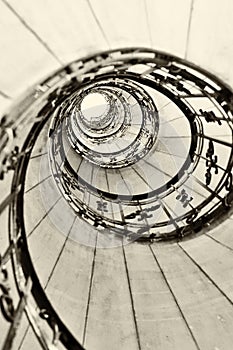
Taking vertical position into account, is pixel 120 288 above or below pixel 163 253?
below

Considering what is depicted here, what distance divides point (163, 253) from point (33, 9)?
3097 millimetres

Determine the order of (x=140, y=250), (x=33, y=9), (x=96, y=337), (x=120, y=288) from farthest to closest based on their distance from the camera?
1. (x=140, y=250)
2. (x=120, y=288)
3. (x=96, y=337)
4. (x=33, y=9)

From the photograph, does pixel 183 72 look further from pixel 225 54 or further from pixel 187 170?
pixel 187 170

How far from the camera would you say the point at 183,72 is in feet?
11.2

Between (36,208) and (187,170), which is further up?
(187,170)

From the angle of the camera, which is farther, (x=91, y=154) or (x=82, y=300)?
(x=91, y=154)

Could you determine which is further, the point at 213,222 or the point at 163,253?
the point at 163,253

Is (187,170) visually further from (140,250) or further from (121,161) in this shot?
(121,161)

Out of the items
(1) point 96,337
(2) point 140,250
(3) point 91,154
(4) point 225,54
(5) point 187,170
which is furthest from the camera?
(3) point 91,154

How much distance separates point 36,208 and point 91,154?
149 inches

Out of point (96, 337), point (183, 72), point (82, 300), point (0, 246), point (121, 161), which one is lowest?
point (96, 337)

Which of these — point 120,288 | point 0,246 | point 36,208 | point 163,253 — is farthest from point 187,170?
point 0,246

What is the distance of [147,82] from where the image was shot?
4.59 meters

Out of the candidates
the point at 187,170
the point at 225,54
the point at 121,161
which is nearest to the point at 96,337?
the point at 187,170
